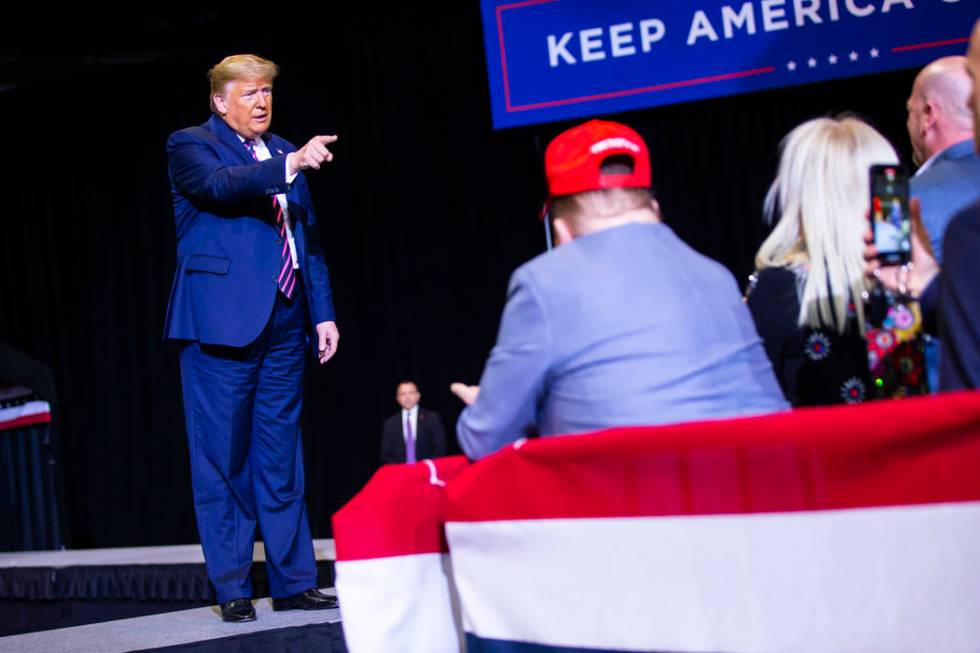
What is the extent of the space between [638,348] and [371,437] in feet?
20.1

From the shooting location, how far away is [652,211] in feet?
5.51

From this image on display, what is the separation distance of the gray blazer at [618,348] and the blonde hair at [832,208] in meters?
0.37

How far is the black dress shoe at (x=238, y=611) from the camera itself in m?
2.61

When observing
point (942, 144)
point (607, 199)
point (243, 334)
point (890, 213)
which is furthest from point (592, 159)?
point (243, 334)

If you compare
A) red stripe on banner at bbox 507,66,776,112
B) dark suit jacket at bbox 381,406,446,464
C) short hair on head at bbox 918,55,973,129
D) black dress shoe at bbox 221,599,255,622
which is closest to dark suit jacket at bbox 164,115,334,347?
black dress shoe at bbox 221,599,255,622

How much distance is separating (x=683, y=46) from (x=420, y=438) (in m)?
2.89

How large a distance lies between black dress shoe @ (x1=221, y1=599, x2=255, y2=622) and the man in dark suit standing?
14.0 ft

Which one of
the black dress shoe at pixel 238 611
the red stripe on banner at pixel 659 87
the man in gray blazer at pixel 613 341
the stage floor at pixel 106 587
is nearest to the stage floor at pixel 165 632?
the black dress shoe at pixel 238 611

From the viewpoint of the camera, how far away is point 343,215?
24.1 feet

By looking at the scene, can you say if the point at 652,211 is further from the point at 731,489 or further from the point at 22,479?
the point at 22,479

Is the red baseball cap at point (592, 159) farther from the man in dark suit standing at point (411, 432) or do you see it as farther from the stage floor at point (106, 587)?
the man in dark suit standing at point (411, 432)

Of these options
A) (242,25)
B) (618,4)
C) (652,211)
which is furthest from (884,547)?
(242,25)

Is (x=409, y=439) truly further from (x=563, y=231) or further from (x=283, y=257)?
(x=563, y=231)

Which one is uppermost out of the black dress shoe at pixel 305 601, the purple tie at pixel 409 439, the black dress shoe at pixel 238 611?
the black dress shoe at pixel 238 611
